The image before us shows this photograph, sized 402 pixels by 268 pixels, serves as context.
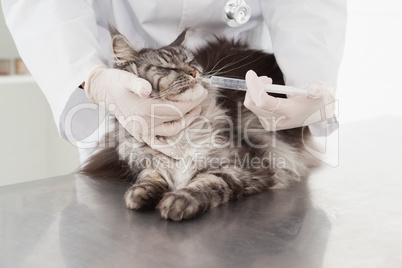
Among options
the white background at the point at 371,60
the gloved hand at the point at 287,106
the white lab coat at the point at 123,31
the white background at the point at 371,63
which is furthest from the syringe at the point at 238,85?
the white background at the point at 371,60

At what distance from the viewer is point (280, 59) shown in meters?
1.58

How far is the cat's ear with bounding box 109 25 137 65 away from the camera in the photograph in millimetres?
1269

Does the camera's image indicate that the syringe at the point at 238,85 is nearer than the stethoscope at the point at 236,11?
Yes

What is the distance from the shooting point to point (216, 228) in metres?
1.10

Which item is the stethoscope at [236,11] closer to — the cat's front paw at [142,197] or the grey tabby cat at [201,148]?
the grey tabby cat at [201,148]

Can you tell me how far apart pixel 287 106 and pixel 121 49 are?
493 mm

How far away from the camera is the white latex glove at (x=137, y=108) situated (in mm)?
1317

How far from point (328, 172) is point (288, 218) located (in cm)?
48

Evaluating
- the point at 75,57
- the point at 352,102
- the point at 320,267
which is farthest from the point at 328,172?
the point at 352,102

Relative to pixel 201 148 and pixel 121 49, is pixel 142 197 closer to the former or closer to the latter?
pixel 201 148

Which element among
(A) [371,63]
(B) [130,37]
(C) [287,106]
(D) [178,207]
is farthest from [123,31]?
(A) [371,63]

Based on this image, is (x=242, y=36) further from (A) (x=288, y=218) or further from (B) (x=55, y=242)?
(B) (x=55, y=242)

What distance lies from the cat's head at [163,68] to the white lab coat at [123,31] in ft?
Answer: 0.48

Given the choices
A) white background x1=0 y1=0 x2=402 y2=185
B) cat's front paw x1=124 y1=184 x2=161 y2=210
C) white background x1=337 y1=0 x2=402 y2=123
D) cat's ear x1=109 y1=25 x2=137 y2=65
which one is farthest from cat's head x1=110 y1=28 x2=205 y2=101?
white background x1=337 y1=0 x2=402 y2=123
